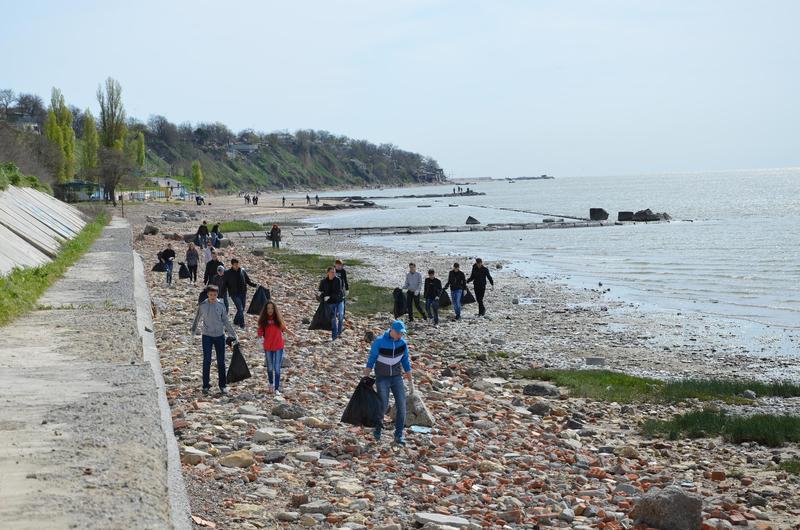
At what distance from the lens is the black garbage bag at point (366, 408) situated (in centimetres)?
1102

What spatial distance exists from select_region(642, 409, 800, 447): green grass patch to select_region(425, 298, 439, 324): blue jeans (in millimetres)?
9789

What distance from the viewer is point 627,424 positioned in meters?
13.7

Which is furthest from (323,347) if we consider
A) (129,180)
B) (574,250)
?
(129,180)

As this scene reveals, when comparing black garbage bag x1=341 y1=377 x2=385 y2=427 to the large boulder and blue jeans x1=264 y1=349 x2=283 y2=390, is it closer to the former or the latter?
blue jeans x1=264 y1=349 x2=283 y2=390

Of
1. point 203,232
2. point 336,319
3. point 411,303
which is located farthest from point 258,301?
point 203,232

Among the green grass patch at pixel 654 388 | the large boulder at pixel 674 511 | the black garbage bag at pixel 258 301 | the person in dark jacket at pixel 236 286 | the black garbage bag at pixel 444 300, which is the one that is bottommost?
the green grass patch at pixel 654 388

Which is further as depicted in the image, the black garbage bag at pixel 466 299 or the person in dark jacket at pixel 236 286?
the black garbage bag at pixel 466 299

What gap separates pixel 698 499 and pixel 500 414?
16.3 ft

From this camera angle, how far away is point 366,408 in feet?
36.2

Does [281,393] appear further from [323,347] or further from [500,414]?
[323,347]

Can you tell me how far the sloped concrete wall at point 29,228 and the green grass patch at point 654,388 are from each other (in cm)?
1454

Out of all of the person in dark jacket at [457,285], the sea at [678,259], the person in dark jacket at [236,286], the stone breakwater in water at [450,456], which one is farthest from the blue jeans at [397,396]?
the sea at [678,259]

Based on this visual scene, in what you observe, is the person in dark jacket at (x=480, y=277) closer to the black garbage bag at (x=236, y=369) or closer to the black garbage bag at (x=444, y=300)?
the black garbage bag at (x=444, y=300)

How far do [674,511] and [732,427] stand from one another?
4829 millimetres
